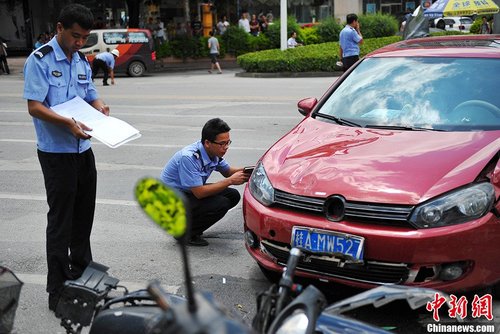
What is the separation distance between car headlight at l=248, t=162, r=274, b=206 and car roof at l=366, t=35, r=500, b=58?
170cm

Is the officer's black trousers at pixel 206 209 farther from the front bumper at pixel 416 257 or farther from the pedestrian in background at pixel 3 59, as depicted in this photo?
the pedestrian in background at pixel 3 59

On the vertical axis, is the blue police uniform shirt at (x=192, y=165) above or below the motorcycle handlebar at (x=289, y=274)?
below

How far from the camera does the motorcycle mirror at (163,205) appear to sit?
5.07 ft

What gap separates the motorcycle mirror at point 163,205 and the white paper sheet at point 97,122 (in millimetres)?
2242

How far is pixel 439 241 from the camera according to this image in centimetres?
367

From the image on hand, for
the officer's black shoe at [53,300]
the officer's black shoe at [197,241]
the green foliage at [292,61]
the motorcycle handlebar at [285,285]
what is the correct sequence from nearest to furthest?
the motorcycle handlebar at [285,285], the officer's black shoe at [53,300], the officer's black shoe at [197,241], the green foliage at [292,61]

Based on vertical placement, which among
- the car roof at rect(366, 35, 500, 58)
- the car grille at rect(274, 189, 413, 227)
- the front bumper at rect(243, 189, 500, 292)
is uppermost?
the car roof at rect(366, 35, 500, 58)

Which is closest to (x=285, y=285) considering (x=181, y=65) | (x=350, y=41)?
(x=350, y=41)

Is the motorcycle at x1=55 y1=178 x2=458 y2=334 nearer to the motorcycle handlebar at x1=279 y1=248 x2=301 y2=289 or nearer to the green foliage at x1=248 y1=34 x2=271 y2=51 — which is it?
the motorcycle handlebar at x1=279 y1=248 x2=301 y2=289

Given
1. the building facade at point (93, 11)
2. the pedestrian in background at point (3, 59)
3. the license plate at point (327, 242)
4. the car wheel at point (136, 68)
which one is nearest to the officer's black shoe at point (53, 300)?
the license plate at point (327, 242)

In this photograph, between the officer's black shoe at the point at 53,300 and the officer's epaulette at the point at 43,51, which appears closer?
the officer's epaulette at the point at 43,51

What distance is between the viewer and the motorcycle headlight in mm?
2041

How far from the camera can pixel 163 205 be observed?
1.62m

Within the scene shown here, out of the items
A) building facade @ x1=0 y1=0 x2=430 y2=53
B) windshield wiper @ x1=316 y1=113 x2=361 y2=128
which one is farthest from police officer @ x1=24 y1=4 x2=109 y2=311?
building facade @ x1=0 y1=0 x2=430 y2=53
